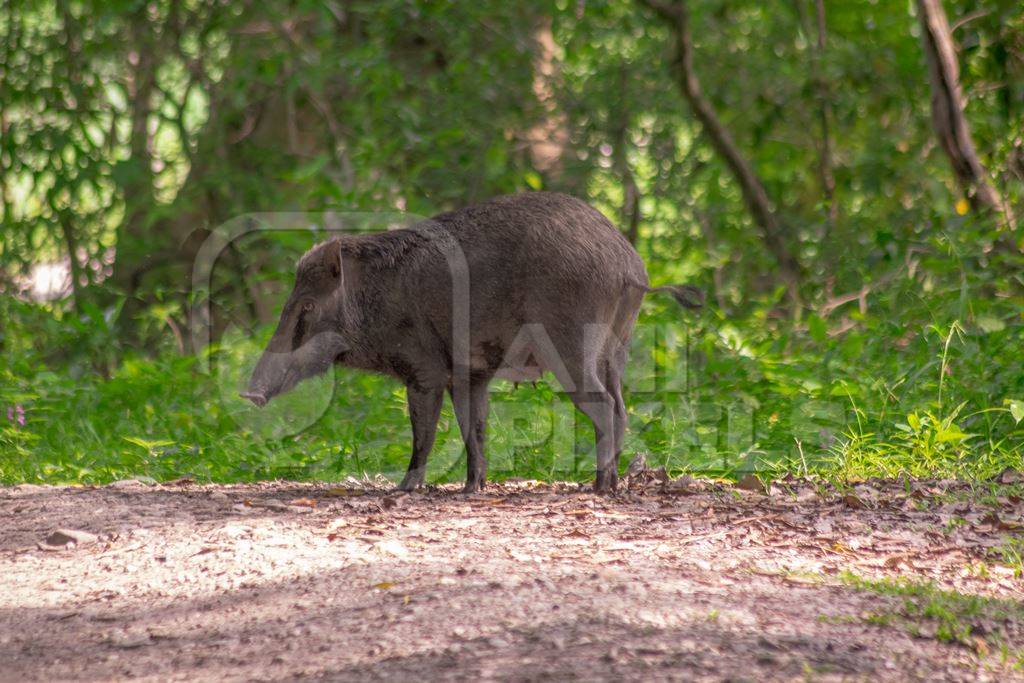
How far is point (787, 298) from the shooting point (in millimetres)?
9562

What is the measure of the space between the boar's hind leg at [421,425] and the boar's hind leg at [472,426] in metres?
0.09

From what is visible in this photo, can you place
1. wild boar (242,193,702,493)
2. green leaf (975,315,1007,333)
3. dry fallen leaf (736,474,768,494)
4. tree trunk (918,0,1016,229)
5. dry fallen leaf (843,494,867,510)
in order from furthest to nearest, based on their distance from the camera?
tree trunk (918,0,1016,229) < green leaf (975,315,1007,333) < dry fallen leaf (736,474,768,494) < wild boar (242,193,702,493) < dry fallen leaf (843,494,867,510)

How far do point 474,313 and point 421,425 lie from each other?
54cm

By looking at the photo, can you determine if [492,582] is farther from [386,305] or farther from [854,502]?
[386,305]

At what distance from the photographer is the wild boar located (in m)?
4.66

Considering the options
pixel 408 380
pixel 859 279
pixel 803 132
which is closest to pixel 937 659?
pixel 408 380

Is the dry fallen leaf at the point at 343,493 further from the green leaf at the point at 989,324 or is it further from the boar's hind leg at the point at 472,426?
the green leaf at the point at 989,324

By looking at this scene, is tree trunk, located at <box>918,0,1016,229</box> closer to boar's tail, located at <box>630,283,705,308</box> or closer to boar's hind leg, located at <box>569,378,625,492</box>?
boar's tail, located at <box>630,283,705,308</box>

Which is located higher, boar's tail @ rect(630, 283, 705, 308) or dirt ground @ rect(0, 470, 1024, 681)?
boar's tail @ rect(630, 283, 705, 308)

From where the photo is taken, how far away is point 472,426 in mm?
4953

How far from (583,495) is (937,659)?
2.07 m

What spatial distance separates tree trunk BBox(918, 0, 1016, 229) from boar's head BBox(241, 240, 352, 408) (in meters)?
4.16

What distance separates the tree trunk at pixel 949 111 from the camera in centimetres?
711

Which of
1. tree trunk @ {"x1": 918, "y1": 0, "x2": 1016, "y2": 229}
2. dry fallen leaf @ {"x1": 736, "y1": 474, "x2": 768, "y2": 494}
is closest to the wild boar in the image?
dry fallen leaf @ {"x1": 736, "y1": 474, "x2": 768, "y2": 494}
